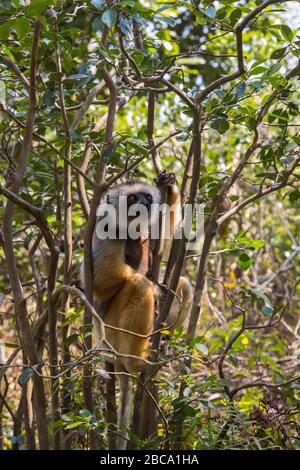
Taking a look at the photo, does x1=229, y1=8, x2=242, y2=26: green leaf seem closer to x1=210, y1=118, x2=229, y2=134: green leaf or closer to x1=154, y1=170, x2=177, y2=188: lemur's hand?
x1=210, y1=118, x2=229, y2=134: green leaf

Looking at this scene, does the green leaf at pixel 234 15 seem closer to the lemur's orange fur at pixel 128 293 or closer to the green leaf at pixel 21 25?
the green leaf at pixel 21 25

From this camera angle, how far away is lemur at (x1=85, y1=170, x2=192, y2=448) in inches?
224

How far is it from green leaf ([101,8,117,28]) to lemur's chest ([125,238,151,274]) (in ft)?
10.3

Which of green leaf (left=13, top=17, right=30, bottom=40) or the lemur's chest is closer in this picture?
green leaf (left=13, top=17, right=30, bottom=40)

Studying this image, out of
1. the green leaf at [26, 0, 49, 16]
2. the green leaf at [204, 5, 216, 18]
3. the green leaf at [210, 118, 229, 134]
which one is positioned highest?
the green leaf at [204, 5, 216, 18]

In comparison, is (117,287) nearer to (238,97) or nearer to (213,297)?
(238,97)

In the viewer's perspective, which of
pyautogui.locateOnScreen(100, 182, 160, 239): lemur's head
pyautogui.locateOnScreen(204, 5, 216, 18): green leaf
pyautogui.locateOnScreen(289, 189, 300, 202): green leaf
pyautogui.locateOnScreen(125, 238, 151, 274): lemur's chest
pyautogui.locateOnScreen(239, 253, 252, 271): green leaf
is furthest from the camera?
pyautogui.locateOnScreen(125, 238, 151, 274): lemur's chest

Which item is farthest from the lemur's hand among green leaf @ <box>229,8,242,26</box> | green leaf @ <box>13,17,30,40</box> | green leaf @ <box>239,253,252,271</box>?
green leaf @ <box>13,17,30,40</box>

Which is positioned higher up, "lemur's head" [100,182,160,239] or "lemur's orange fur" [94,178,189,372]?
"lemur's head" [100,182,160,239]

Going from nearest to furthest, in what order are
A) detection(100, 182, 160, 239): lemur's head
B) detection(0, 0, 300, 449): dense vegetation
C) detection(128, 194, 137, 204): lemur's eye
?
detection(0, 0, 300, 449): dense vegetation → detection(100, 182, 160, 239): lemur's head → detection(128, 194, 137, 204): lemur's eye

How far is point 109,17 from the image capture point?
3.40 meters

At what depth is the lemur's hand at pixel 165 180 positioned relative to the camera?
553cm

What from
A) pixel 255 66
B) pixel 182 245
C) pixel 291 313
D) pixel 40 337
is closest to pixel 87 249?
pixel 182 245

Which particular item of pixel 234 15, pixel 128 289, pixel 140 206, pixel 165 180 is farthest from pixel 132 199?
pixel 234 15
